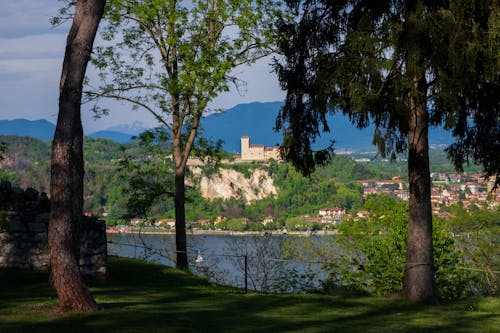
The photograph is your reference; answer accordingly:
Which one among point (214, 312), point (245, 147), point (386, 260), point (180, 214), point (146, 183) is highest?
point (245, 147)

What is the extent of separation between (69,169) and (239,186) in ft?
334

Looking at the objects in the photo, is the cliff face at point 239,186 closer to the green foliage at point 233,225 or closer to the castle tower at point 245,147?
the green foliage at point 233,225

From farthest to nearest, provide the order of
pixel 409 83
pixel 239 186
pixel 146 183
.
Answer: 1. pixel 239 186
2. pixel 146 183
3. pixel 409 83

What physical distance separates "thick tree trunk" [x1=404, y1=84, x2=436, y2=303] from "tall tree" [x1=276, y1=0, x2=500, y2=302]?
2 centimetres

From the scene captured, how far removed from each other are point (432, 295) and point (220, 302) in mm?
4127

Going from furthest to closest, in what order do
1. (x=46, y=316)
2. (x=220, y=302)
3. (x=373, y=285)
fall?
(x=373, y=285)
(x=220, y=302)
(x=46, y=316)

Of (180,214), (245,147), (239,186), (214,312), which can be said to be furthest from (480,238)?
(245,147)

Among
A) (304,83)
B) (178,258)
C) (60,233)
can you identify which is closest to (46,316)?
(60,233)

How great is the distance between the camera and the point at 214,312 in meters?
12.0

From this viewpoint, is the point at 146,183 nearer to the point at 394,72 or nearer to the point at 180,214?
the point at 180,214

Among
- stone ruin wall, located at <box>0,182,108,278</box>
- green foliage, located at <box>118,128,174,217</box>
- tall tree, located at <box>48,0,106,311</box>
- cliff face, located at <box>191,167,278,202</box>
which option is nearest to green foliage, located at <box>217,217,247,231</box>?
cliff face, located at <box>191,167,278,202</box>

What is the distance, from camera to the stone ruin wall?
16.1m

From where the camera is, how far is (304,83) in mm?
15328

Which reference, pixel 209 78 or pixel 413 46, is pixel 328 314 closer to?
pixel 413 46
